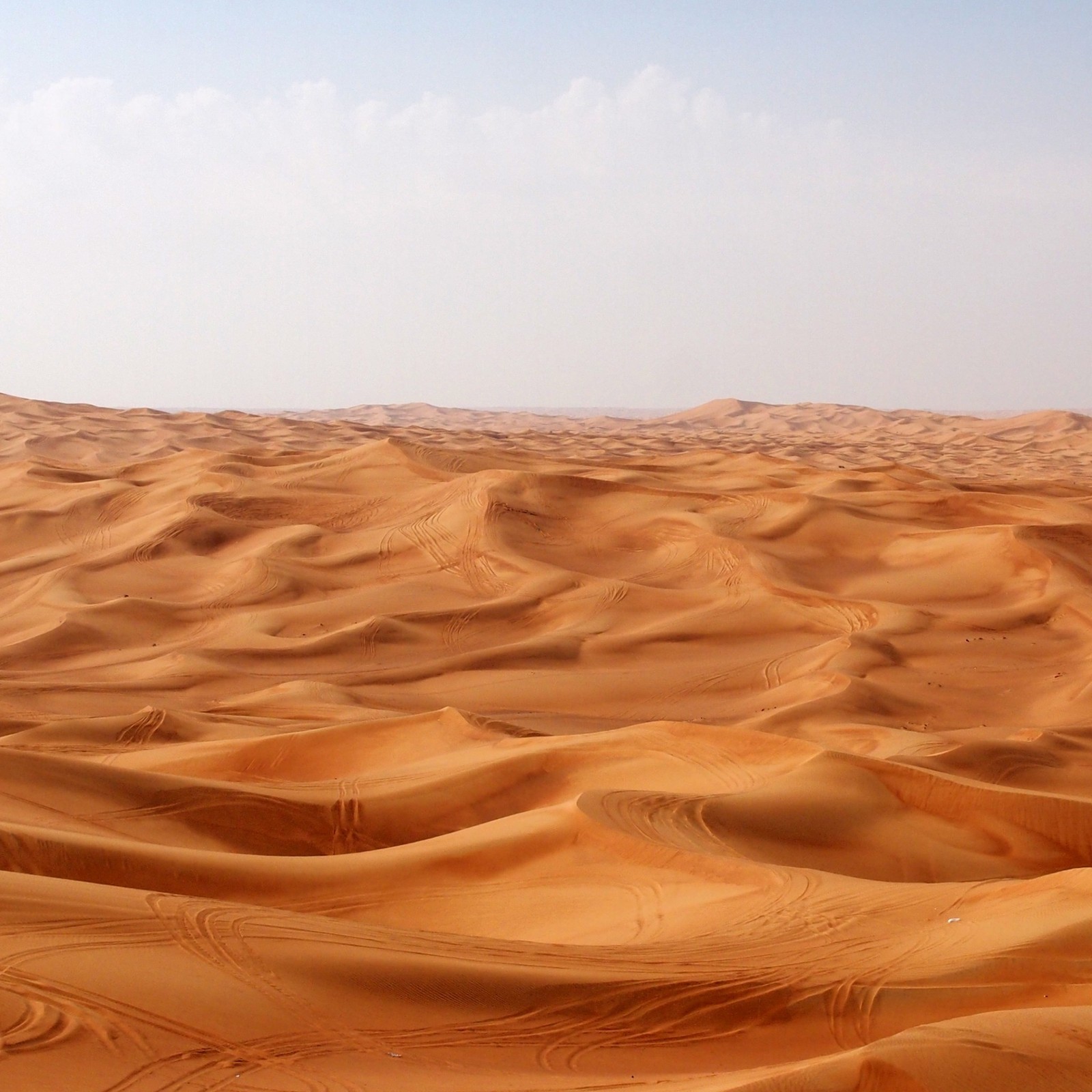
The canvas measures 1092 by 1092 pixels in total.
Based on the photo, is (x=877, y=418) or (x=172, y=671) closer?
(x=172, y=671)

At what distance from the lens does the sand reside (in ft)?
14.6

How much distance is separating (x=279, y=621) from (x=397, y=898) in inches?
404

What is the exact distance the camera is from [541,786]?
8820 mm

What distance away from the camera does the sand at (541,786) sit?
4.46 metres

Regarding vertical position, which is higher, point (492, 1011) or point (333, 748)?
point (492, 1011)

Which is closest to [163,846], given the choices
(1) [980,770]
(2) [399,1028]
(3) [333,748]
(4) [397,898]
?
(4) [397,898]

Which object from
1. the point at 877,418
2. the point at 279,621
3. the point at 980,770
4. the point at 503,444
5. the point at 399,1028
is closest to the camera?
the point at 399,1028

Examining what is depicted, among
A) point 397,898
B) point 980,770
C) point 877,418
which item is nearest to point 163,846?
point 397,898

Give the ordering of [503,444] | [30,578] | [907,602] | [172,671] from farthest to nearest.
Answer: [503,444] → [30,578] → [907,602] → [172,671]

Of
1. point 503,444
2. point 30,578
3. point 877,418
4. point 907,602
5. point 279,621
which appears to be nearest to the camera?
point 279,621

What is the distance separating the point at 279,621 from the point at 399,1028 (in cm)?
1234

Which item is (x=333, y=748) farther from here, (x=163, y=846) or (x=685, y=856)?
(x=685, y=856)

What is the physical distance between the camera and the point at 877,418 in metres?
79.1

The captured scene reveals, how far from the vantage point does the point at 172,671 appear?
14234 millimetres
